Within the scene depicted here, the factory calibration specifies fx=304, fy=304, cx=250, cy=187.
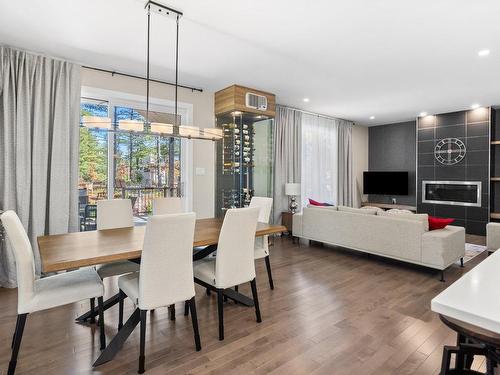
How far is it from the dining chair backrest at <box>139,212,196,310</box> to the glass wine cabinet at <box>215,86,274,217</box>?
124 inches

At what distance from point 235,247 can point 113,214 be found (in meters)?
1.58

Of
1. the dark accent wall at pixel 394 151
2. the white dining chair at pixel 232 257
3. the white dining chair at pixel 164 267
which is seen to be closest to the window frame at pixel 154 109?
the white dining chair at pixel 232 257

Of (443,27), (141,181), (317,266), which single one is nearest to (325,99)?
(443,27)

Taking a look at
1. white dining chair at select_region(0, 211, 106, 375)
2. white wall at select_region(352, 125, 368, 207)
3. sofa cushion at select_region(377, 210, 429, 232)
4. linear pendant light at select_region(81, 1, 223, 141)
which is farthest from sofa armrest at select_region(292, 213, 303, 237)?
white dining chair at select_region(0, 211, 106, 375)

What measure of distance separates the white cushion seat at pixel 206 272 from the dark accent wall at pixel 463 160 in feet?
20.7

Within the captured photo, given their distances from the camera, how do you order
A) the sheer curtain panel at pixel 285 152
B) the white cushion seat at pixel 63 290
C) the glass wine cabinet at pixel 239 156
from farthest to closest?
the sheer curtain panel at pixel 285 152, the glass wine cabinet at pixel 239 156, the white cushion seat at pixel 63 290

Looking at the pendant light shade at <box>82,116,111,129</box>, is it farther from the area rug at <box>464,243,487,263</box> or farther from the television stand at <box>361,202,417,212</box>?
the television stand at <box>361,202,417,212</box>

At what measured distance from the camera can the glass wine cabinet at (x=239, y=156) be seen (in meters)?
5.19

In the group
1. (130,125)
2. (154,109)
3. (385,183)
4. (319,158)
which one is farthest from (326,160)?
(130,125)

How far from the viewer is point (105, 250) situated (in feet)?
6.90

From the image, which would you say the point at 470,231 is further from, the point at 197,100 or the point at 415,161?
the point at 197,100

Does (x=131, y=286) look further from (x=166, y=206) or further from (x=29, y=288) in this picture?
(x=166, y=206)

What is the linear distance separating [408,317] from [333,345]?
897mm

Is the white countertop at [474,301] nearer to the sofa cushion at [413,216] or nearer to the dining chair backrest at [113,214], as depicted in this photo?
the sofa cushion at [413,216]
